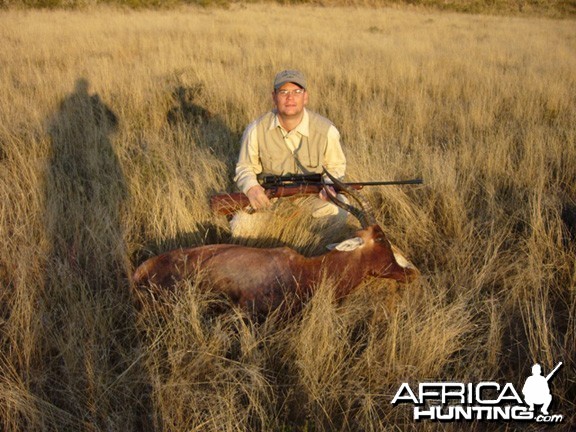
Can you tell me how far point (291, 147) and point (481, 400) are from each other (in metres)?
2.39

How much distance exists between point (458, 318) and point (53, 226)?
9.45ft

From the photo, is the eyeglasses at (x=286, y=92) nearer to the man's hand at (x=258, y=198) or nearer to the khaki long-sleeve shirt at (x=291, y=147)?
the khaki long-sleeve shirt at (x=291, y=147)

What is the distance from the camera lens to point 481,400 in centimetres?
223

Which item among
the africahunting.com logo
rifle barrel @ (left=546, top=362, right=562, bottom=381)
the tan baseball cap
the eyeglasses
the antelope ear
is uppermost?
the tan baseball cap

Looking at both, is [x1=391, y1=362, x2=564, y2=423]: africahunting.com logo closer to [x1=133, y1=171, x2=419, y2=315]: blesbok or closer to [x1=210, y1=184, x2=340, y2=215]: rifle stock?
[x1=133, y1=171, x2=419, y2=315]: blesbok

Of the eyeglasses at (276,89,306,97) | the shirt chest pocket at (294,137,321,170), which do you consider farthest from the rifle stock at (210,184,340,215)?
the eyeglasses at (276,89,306,97)

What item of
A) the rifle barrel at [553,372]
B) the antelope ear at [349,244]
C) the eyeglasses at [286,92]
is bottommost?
the rifle barrel at [553,372]

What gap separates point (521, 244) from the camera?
3.46 meters

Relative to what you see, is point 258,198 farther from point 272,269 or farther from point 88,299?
→ point 88,299

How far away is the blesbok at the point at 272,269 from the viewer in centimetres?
267

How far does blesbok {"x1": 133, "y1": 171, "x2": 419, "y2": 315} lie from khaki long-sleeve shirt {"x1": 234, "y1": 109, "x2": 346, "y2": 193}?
1.09 metres

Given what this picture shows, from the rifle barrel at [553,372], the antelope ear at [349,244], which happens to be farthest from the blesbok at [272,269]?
the rifle barrel at [553,372]

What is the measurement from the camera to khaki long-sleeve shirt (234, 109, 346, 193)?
12.5 ft

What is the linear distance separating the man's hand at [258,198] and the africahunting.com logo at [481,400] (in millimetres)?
1739
